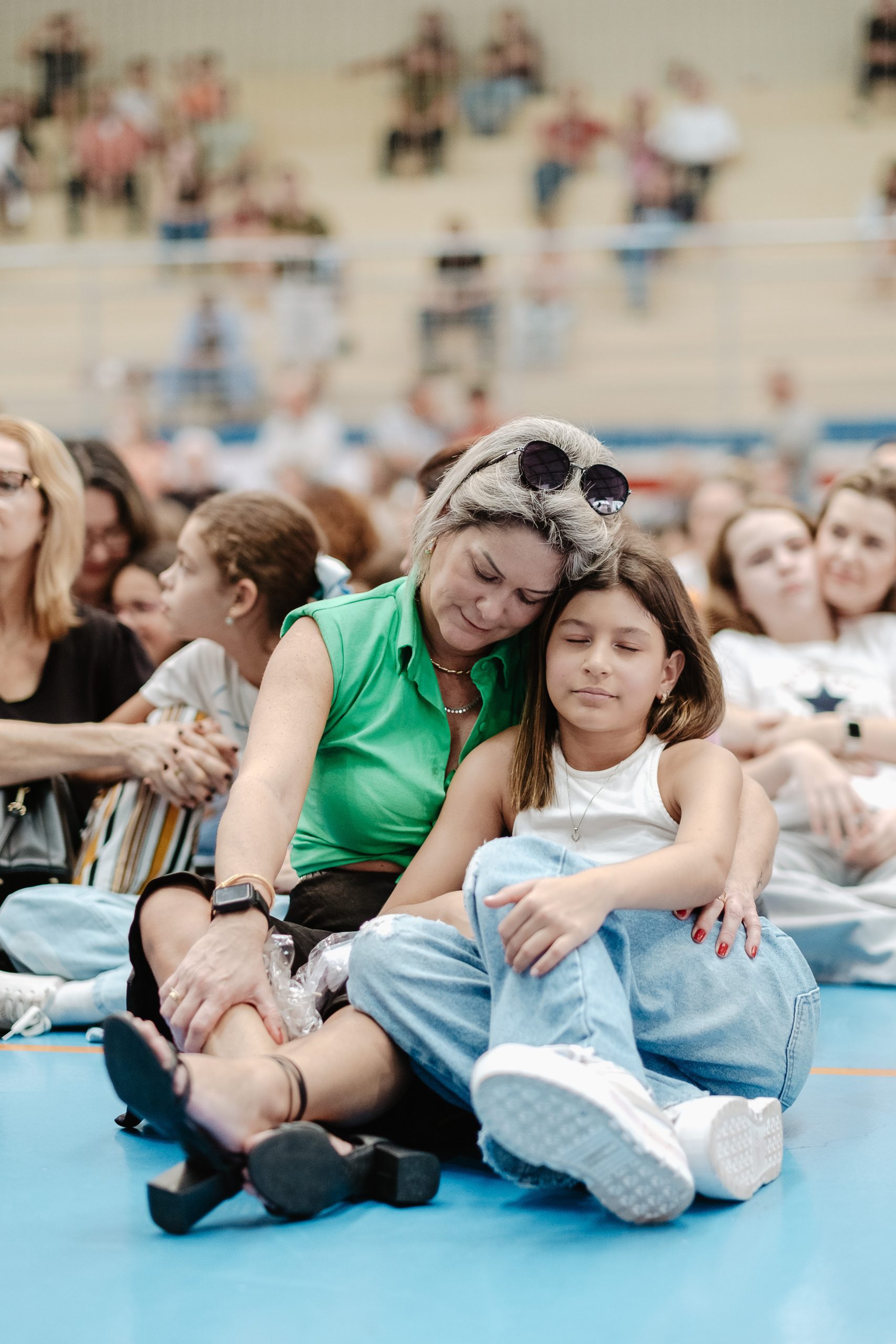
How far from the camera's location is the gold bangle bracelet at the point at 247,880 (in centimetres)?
185

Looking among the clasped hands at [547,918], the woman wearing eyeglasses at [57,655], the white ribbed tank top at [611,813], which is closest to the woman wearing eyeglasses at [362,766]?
the white ribbed tank top at [611,813]

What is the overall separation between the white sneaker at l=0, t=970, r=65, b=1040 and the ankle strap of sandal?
1.13 m

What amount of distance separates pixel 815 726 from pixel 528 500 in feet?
4.73

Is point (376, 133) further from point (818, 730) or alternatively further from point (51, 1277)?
point (51, 1277)

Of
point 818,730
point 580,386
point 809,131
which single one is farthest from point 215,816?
point 809,131

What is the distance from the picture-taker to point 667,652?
220 cm

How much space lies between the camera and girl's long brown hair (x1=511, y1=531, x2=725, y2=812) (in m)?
2.12

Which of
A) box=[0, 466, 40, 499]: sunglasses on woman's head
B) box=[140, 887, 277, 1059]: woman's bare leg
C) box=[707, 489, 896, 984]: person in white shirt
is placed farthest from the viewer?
box=[707, 489, 896, 984]: person in white shirt

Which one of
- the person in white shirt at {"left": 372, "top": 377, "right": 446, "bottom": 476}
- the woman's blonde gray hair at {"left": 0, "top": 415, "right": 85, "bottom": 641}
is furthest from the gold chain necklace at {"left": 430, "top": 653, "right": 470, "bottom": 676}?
the person in white shirt at {"left": 372, "top": 377, "right": 446, "bottom": 476}

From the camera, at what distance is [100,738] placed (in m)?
2.85

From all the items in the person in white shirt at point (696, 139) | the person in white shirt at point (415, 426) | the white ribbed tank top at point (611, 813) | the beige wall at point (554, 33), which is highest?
the beige wall at point (554, 33)

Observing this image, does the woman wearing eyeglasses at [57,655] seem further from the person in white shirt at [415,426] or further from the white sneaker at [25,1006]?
the person in white shirt at [415,426]

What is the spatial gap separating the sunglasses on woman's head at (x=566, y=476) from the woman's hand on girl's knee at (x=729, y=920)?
598 mm

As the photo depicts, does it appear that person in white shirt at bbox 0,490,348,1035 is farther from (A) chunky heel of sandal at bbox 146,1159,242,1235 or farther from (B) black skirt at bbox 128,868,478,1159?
(A) chunky heel of sandal at bbox 146,1159,242,1235
